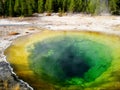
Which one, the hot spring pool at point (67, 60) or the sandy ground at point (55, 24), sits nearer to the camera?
the hot spring pool at point (67, 60)

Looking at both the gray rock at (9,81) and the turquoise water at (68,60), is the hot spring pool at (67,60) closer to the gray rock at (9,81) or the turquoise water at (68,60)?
the turquoise water at (68,60)

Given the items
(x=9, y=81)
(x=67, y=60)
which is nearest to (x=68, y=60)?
(x=67, y=60)

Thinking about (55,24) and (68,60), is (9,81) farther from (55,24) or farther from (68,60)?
(55,24)

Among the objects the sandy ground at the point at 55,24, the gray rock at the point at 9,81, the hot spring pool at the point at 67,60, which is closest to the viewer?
the gray rock at the point at 9,81

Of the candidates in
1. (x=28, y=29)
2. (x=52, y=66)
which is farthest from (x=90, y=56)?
(x=28, y=29)

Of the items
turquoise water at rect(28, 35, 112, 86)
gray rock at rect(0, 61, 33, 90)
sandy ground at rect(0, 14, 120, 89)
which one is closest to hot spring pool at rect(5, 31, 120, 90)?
turquoise water at rect(28, 35, 112, 86)

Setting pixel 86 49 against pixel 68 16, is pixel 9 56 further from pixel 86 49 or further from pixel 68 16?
pixel 68 16

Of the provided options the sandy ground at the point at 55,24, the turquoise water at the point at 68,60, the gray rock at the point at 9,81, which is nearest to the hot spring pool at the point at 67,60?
the turquoise water at the point at 68,60
